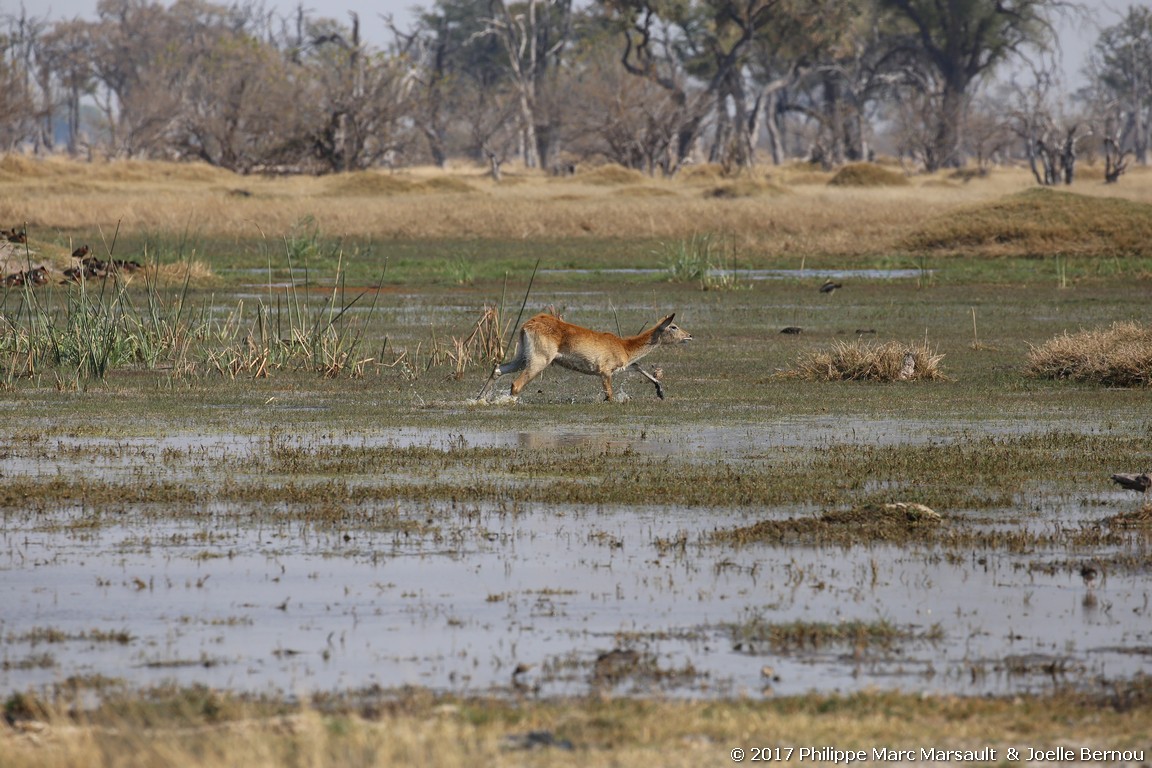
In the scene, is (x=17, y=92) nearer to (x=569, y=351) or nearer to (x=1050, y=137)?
(x=1050, y=137)

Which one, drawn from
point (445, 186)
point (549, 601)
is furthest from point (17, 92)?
point (549, 601)

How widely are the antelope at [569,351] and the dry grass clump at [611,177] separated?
142 ft

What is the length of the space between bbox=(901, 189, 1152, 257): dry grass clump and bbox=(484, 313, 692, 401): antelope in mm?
22405

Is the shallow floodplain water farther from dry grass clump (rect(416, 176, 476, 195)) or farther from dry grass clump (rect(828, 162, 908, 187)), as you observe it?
dry grass clump (rect(828, 162, 908, 187))

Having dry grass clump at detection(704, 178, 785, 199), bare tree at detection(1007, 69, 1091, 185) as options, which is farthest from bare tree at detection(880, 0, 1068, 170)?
dry grass clump at detection(704, 178, 785, 199)

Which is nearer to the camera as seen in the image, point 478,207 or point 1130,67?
point 478,207

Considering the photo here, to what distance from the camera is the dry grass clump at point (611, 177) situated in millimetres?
59344

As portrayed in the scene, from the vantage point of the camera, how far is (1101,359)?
16891mm

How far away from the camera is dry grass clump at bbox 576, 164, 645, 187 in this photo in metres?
59.3

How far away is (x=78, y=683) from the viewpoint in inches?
255

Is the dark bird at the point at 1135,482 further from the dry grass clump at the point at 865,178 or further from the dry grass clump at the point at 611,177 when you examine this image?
the dry grass clump at the point at 611,177

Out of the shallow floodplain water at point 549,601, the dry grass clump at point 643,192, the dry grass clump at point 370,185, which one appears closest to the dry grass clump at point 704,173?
the dry grass clump at point 643,192

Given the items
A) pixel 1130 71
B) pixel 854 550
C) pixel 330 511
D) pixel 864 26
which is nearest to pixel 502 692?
pixel 854 550

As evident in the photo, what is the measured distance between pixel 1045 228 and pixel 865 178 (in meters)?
21.8
